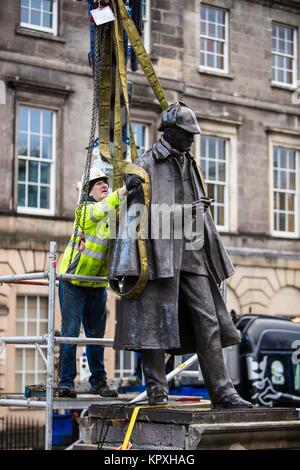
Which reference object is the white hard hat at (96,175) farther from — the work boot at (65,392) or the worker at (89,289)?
the work boot at (65,392)

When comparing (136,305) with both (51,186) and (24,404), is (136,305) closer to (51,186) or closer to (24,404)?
(24,404)

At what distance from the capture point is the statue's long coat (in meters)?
8.45

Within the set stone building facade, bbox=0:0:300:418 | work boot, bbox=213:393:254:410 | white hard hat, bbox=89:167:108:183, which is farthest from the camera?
stone building facade, bbox=0:0:300:418

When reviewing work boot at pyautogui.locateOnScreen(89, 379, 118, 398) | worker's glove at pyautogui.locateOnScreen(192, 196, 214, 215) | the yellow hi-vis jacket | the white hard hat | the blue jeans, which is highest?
the white hard hat

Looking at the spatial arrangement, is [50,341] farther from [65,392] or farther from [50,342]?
[65,392]

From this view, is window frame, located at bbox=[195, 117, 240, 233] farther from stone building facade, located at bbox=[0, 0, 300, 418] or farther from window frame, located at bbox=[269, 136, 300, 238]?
window frame, located at bbox=[269, 136, 300, 238]

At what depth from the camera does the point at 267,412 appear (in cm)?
852

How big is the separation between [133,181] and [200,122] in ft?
65.7

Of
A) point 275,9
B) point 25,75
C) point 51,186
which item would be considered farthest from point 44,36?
point 275,9

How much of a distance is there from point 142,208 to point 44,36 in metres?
17.6

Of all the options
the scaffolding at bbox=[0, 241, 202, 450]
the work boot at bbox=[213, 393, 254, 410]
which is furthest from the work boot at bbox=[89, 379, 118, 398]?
the work boot at bbox=[213, 393, 254, 410]

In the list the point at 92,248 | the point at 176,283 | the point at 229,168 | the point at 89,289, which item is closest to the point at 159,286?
the point at 176,283

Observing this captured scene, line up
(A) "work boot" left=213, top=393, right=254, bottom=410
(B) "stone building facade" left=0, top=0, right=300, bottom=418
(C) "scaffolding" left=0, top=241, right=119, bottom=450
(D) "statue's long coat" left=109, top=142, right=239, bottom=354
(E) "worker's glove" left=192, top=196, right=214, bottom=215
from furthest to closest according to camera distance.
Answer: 1. (B) "stone building facade" left=0, top=0, right=300, bottom=418
2. (C) "scaffolding" left=0, top=241, right=119, bottom=450
3. (E) "worker's glove" left=192, top=196, right=214, bottom=215
4. (A) "work boot" left=213, top=393, right=254, bottom=410
5. (D) "statue's long coat" left=109, top=142, right=239, bottom=354

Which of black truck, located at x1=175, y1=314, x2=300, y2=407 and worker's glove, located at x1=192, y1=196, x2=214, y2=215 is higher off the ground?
worker's glove, located at x1=192, y1=196, x2=214, y2=215
